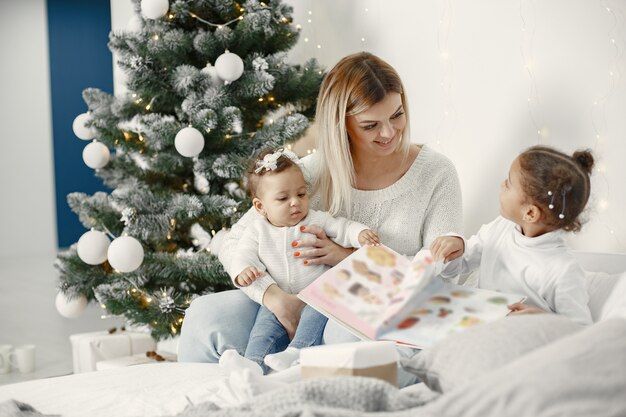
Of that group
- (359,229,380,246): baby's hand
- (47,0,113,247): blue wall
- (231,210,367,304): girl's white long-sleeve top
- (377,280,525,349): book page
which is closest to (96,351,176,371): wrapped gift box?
(231,210,367,304): girl's white long-sleeve top

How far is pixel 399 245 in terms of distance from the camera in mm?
2359

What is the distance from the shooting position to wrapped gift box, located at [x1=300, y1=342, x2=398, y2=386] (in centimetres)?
129

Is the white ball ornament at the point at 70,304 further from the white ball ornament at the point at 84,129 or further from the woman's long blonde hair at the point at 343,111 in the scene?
the woman's long blonde hair at the point at 343,111

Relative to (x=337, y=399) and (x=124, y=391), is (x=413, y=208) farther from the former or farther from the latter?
(x=337, y=399)

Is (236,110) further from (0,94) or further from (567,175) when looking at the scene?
(0,94)

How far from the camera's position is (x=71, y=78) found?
308 inches

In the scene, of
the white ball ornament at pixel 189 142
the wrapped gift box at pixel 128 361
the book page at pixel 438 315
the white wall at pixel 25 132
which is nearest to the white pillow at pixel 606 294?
the book page at pixel 438 315

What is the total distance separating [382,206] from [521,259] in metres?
0.62

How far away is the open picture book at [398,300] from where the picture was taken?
57.6 inches

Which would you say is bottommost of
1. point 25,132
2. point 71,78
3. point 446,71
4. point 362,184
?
point 362,184

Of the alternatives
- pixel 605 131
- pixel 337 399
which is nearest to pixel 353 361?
pixel 337 399

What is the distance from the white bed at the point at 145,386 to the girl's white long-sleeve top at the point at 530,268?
0.08m

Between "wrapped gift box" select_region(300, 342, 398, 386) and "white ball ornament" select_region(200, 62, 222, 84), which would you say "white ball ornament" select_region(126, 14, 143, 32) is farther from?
"wrapped gift box" select_region(300, 342, 398, 386)

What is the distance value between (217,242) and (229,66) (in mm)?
666
